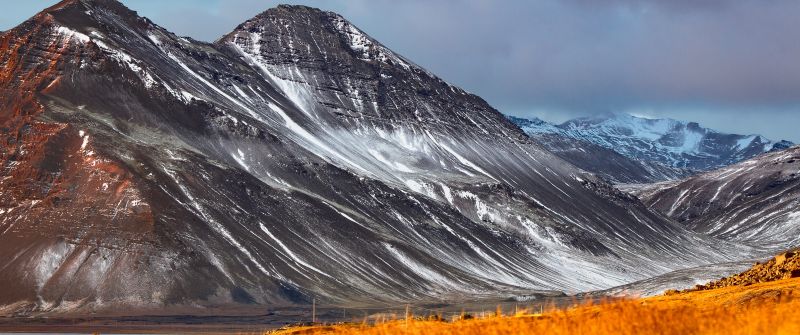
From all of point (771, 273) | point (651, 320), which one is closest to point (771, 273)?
point (771, 273)

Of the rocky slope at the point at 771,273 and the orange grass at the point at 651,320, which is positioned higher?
the rocky slope at the point at 771,273

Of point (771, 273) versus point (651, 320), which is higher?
point (771, 273)

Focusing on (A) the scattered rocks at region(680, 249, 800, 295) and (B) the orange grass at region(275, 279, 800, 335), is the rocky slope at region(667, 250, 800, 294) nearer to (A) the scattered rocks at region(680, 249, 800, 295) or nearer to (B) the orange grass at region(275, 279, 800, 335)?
(A) the scattered rocks at region(680, 249, 800, 295)

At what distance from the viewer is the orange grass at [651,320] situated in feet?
61.9

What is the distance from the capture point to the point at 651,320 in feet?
62.5

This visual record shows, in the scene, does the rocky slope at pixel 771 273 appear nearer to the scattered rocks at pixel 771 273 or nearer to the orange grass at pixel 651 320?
the scattered rocks at pixel 771 273

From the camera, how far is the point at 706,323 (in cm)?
1934

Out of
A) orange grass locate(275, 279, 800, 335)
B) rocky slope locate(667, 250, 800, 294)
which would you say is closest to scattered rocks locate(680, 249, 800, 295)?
rocky slope locate(667, 250, 800, 294)

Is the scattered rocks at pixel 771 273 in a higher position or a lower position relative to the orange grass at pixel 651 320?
higher

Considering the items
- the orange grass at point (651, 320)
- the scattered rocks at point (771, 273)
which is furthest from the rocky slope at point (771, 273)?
the orange grass at point (651, 320)

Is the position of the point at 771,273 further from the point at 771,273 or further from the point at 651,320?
the point at 651,320

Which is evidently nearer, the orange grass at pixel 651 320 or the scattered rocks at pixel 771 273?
the orange grass at pixel 651 320

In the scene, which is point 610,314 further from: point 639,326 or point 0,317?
point 0,317

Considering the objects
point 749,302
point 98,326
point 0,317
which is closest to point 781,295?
point 749,302
